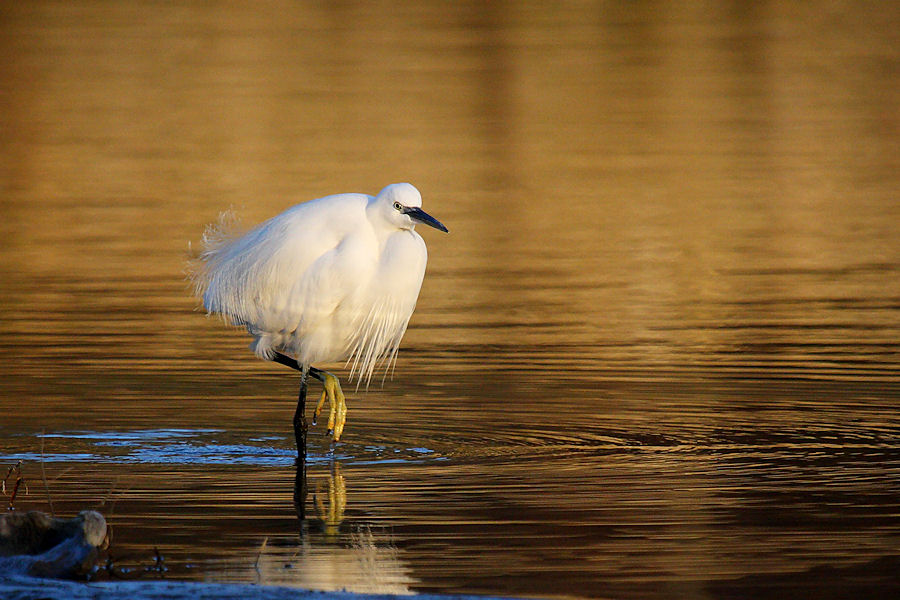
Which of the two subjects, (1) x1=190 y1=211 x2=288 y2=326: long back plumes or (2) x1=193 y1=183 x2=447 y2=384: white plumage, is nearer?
(2) x1=193 y1=183 x2=447 y2=384: white plumage

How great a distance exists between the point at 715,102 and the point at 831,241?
16235mm

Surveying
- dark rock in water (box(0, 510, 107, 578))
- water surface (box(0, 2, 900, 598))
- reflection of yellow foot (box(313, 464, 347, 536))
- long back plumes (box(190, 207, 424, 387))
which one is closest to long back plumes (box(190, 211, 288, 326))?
long back plumes (box(190, 207, 424, 387))

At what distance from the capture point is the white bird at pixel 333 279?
33.9 ft

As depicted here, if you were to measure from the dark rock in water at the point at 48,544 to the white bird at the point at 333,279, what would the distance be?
10.9ft

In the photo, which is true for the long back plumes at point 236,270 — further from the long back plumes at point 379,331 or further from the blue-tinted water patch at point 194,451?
the blue-tinted water patch at point 194,451

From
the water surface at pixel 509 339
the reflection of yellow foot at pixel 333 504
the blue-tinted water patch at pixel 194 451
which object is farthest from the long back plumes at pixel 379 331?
the reflection of yellow foot at pixel 333 504

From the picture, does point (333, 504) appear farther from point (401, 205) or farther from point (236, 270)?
point (236, 270)

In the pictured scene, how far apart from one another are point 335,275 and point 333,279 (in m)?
0.03

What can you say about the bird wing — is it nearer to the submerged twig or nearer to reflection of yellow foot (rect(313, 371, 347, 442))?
reflection of yellow foot (rect(313, 371, 347, 442))

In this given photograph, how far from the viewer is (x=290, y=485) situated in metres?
9.23

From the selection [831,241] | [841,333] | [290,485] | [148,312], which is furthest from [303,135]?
[290,485]

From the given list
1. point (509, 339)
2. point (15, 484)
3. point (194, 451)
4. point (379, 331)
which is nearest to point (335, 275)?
point (379, 331)

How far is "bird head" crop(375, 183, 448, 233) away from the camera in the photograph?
10.2 meters

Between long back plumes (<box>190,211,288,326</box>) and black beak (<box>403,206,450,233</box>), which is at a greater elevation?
black beak (<box>403,206,450,233</box>)
